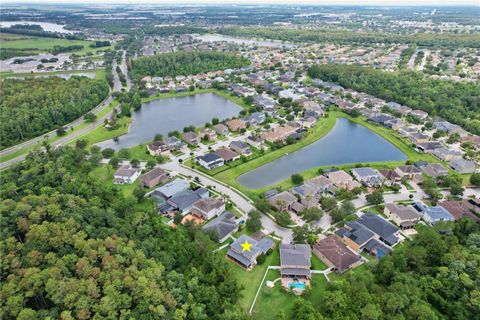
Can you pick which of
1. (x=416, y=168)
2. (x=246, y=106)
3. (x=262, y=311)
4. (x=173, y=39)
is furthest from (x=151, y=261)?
(x=173, y=39)

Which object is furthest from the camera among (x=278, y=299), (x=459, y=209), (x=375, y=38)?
(x=375, y=38)

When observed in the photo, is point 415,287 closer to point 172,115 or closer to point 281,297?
point 281,297

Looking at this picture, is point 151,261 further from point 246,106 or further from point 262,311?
point 246,106

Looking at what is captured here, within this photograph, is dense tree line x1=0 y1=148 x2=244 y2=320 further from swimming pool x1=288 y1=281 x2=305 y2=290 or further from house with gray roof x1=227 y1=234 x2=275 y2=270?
swimming pool x1=288 y1=281 x2=305 y2=290

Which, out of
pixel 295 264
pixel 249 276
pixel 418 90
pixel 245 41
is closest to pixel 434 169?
pixel 295 264

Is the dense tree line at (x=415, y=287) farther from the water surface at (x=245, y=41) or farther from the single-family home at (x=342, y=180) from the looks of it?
the water surface at (x=245, y=41)

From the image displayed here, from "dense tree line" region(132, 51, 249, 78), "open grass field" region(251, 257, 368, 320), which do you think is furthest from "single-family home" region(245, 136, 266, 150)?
"dense tree line" region(132, 51, 249, 78)
